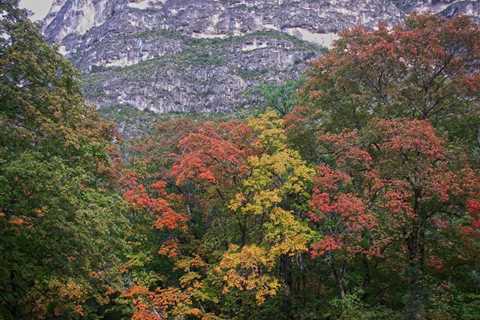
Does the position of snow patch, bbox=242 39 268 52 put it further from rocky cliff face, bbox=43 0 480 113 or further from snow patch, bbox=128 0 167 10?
snow patch, bbox=128 0 167 10

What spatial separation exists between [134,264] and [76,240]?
7162 mm

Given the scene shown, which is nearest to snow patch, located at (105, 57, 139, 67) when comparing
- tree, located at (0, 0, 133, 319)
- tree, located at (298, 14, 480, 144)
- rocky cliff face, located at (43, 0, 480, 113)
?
rocky cliff face, located at (43, 0, 480, 113)

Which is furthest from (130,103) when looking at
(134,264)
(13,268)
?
(13,268)

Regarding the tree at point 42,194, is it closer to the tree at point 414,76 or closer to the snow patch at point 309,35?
the tree at point 414,76

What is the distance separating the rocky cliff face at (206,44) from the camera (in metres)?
89.4

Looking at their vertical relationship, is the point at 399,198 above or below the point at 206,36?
above

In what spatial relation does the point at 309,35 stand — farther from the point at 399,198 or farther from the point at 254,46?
the point at 399,198

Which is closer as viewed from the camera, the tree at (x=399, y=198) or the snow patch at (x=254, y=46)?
the tree at (x=399, y=198)

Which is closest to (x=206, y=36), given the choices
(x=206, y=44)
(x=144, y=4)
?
(x=206, y=44)

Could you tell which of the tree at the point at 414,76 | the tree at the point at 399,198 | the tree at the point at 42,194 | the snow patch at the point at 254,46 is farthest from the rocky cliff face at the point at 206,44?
the tree at the point at 42,194

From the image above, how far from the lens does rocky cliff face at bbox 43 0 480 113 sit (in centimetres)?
8938

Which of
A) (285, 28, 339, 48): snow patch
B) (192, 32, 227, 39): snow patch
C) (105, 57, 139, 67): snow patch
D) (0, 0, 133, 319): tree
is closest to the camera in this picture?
(0, 0, 133, 319): tree

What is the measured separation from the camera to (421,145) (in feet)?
45.4

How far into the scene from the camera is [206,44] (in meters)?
105
